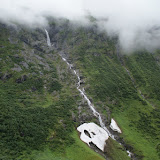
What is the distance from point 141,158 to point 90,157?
26.1 metres

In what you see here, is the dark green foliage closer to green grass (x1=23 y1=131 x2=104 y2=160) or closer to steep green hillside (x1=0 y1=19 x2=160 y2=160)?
steep green hillside (x1=0 y1=19 x2=160 y2=160)

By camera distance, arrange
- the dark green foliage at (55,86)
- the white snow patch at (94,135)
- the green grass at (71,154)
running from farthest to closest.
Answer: the dark green foliage at (55,86) < the white snow patch at (94,135) < the green grass at (71,154)

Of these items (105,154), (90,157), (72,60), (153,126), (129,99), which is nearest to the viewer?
(90,157)

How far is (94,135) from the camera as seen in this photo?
74875 mm

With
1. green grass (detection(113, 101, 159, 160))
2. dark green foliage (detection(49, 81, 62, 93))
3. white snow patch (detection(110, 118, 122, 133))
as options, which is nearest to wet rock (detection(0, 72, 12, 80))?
dark green foliage (detection(49, 81, 62, 93))

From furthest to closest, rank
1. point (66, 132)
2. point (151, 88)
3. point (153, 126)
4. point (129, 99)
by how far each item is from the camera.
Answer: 1. point (151, 88)
2. point (129, 99)
3. point (153, 126)
4. point (66, 132)

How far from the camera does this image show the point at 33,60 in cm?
13662

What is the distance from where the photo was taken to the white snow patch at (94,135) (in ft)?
232

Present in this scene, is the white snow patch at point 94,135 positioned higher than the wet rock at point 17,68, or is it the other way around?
the wet rock at point 17,68

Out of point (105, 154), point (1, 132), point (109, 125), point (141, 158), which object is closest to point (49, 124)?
point (1, 132)

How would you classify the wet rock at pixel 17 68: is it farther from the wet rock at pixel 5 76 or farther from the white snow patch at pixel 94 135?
the white snow patch at pixel 94 135

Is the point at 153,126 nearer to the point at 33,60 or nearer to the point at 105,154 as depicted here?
the point at 105,154

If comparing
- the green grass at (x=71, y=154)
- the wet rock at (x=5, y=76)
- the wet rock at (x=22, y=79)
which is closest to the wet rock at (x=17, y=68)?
the wet rock at (x=5, y=76)

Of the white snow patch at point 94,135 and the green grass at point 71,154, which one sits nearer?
the green grass at point 71,154
